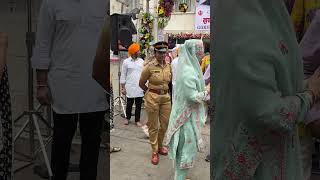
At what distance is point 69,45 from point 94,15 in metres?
0.12

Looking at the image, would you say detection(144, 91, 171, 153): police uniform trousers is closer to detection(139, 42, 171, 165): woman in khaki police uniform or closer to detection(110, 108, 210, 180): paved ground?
detection(139, 42, 171, 165): woman in khaki police uniform

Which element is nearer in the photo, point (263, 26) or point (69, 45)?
point (263, 26)

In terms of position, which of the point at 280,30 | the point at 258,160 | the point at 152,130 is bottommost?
the point at 152,130

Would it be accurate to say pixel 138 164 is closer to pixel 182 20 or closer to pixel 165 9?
pixel 182 20

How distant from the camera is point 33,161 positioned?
1.32 m

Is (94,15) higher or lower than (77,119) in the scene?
higher

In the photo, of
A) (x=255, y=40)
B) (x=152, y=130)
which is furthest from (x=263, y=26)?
(x=152, y=130)

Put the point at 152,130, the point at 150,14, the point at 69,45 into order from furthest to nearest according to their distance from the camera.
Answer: the point at 152,130
the point at 150,14
the point at 69,45

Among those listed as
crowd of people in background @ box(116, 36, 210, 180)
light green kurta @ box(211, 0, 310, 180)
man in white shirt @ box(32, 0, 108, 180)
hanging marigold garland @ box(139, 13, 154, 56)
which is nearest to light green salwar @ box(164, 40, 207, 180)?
crowd of people in background @ box(116, 36, 210, 180)

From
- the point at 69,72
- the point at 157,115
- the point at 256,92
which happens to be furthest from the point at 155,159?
the point at 256,92

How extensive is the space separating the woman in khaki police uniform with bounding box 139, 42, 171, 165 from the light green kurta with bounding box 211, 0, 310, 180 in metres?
2.27

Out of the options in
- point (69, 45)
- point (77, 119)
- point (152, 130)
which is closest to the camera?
point (69, 45)

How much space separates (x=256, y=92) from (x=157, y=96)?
2.50m

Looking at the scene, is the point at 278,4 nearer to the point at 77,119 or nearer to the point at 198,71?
the point at 77,119
